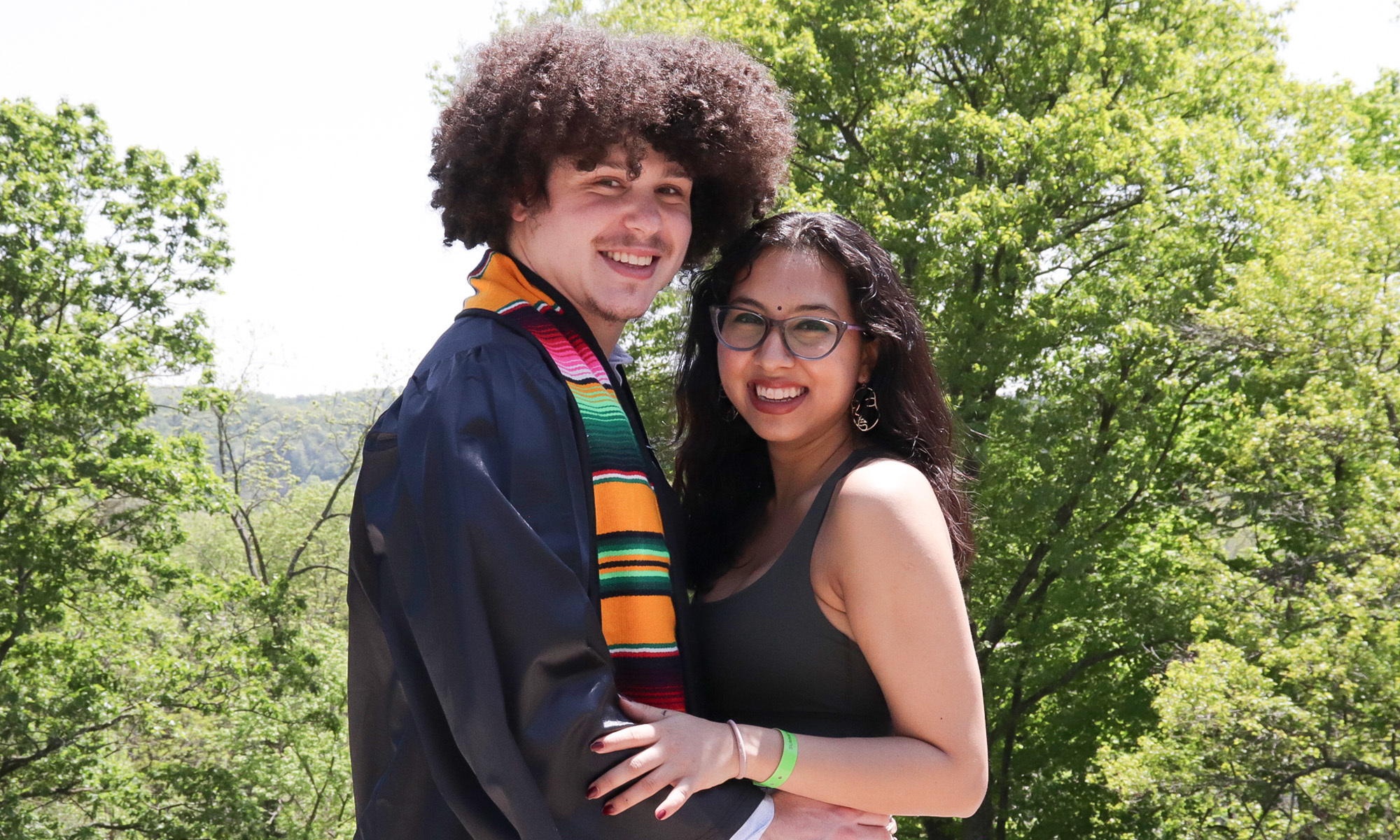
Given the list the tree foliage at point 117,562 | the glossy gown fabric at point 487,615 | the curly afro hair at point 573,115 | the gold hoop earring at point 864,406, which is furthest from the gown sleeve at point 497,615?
the tree foliage at point 117,562

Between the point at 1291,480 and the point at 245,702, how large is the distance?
46.7 ft

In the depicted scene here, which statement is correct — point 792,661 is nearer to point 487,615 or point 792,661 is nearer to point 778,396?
point 778,396

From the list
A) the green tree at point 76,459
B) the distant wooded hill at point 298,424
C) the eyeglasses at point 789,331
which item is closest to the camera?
the eyeglasses at point 789,331

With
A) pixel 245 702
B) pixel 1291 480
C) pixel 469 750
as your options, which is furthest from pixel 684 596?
pixel 245 702

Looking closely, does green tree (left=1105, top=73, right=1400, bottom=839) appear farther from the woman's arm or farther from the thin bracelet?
the thin bracelet

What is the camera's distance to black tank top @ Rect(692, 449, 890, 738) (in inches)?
88.2

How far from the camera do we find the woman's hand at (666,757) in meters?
1.70

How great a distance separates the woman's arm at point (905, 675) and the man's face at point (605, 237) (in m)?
0.63

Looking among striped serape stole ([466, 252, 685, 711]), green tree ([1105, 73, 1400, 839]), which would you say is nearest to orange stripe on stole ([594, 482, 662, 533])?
striped serape stole ([466, 252, 685, 711])

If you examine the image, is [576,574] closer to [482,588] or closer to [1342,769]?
[482,588]

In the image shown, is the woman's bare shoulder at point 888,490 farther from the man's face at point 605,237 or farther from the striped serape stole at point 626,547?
the man's face at point 605,237

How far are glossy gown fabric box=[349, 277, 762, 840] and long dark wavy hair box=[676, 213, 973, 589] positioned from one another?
802 millimetres

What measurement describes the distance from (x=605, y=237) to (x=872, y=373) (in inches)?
29.3

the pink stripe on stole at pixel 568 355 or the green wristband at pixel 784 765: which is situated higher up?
the pink stripe on stole at pixel 568 355
